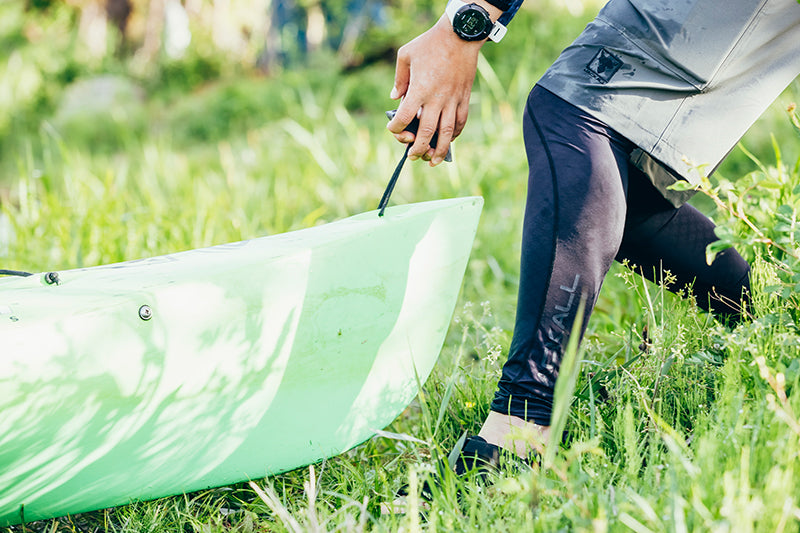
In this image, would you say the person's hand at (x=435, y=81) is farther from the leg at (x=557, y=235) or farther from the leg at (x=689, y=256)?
the leg at (x=689, y=256)

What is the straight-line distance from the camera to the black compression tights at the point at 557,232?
1.22m

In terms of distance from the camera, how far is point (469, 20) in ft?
4.07

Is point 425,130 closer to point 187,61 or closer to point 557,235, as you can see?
point 557,235

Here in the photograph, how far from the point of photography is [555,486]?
1150mm

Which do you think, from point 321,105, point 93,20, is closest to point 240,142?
point 321,105

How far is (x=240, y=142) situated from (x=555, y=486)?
5492mm

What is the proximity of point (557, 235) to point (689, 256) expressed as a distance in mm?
413

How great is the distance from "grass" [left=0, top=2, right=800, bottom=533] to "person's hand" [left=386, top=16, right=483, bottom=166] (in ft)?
1.59

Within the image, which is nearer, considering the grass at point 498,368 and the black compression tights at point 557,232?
the grass at point 498,368

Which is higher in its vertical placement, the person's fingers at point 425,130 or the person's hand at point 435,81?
the person's hand at point 435,81

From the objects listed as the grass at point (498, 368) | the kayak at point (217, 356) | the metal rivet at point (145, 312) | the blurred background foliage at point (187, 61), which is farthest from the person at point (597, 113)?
the blurred background foliage at point (187, 61)

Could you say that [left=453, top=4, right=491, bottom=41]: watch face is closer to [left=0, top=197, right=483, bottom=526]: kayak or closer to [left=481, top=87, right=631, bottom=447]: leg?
[left=481, top=87, right=631, bottom=447]: leg

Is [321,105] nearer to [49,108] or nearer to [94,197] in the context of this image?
[94,197]

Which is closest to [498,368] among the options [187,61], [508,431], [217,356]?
[508,431]
